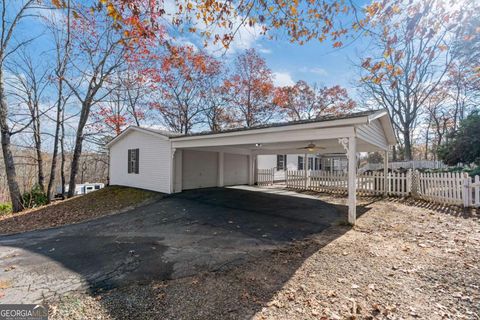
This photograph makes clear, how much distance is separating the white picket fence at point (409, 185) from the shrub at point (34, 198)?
1469 cm

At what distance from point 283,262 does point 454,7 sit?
17.2ft

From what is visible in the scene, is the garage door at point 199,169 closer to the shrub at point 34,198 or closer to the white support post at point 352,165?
the white support post at point 352,165

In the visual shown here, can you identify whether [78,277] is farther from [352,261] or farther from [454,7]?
[454,7]

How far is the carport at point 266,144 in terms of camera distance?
5.88 meters

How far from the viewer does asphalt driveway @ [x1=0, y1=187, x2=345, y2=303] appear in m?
3.52

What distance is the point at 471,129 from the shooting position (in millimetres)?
12539

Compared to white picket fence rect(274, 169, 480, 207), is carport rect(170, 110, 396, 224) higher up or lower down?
higher up

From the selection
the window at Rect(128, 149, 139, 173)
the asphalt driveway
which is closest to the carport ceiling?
the asphalt driveway

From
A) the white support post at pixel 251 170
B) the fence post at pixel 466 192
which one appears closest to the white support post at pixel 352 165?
the fence post at pixel 466 192

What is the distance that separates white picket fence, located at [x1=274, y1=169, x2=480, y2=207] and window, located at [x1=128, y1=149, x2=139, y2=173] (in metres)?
9.33

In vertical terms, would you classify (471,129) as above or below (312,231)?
above

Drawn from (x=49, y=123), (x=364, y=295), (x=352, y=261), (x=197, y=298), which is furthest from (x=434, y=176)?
(x=49, y=123)

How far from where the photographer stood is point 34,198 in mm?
12422

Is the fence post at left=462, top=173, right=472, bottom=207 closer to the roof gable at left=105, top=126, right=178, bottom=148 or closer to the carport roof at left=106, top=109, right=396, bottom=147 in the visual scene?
the carport roof at left=106, top=109, right=396, bottom=147
